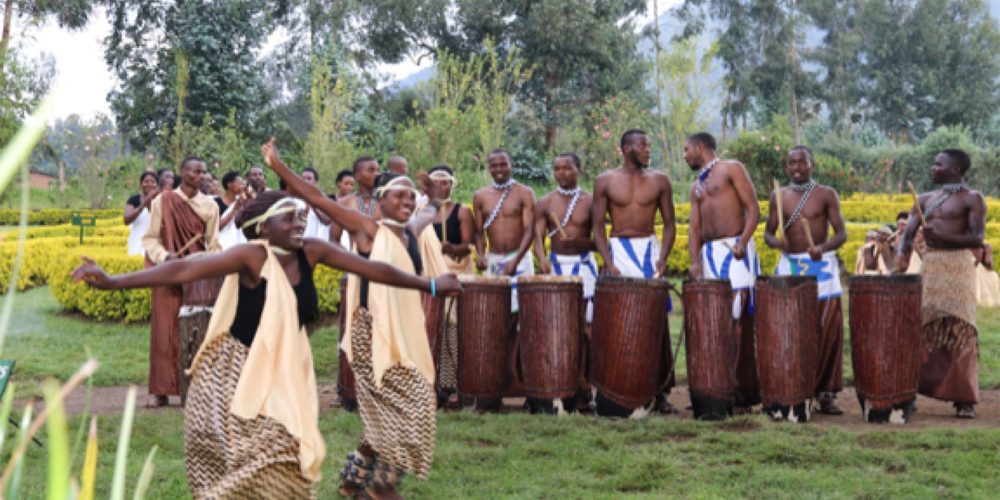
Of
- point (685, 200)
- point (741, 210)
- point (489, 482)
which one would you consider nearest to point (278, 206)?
point (489, 482)

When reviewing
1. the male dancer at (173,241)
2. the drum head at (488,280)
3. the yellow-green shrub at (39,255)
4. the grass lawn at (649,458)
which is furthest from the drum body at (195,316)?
the yellow-green shrub at (39,255)

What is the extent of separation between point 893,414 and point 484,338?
293cm

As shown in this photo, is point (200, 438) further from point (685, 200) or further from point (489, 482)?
point (685, 200)

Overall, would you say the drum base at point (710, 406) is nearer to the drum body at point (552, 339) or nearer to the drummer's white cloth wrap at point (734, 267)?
the drummer's white cloth wrap at point (734, 267)

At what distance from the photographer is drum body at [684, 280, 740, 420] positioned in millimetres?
7930

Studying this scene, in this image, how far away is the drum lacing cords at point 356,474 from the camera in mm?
5785

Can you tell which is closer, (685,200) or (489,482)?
(489,482)

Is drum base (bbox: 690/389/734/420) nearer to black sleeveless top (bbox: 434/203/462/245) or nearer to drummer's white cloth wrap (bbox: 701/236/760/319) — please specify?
Result: drummer's white cloth wrap (bbox: 701/236/760/319)

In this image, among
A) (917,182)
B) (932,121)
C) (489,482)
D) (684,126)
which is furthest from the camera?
(932,121)

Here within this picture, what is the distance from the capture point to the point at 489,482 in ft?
20.0

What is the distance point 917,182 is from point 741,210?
31.4 meters

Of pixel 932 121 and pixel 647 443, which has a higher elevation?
pixel 932 121

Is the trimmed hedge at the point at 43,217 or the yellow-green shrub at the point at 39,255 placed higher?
the trimmed hedge at the point at 43,217

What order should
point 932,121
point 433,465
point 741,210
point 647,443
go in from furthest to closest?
point 932,121
point 741,210
point 647,443
point 433,465
